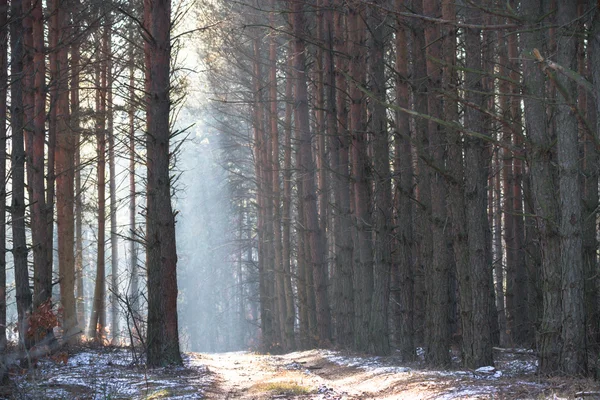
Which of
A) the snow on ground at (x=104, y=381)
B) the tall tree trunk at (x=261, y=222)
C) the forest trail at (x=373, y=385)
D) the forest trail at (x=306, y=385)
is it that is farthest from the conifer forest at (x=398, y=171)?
the tall tree trunk at (x=261, y=222)

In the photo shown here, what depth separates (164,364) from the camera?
11.4 m

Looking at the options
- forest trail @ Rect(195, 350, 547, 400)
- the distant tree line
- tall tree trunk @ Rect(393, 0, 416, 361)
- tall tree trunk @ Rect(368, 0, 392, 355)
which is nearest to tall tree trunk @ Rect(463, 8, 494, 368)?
the distant tree line

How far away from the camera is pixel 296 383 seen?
948 cm

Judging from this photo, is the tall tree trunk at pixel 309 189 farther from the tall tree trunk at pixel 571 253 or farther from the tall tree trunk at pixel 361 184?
the tall tree trunk at pixel 571 253

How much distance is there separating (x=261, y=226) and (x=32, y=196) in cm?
1715

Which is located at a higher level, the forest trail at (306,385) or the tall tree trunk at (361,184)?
the tall tree trunk at (361,184)

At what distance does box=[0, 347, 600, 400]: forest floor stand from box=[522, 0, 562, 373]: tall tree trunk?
18.5 inches

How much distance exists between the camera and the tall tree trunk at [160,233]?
11359 millimetres

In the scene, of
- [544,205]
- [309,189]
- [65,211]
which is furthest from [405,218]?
[65,211]

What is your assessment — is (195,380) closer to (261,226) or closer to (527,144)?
(527,144)

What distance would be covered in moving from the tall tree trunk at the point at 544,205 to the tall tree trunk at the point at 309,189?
31.8ft

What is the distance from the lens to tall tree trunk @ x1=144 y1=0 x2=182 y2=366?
11359mm

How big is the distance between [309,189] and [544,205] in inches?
440

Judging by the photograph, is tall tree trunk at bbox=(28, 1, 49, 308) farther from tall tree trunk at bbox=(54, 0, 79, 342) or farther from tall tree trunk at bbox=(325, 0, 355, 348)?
tall tree trunk at bbox=(325, 0, 355, 348)
